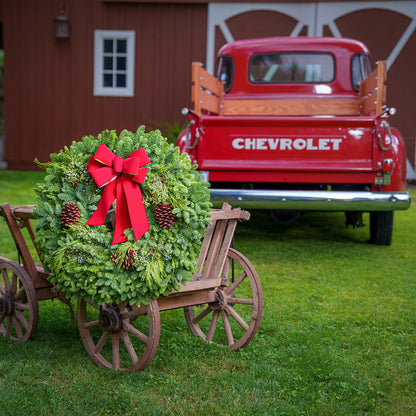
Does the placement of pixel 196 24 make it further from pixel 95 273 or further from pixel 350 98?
pixel 95 273

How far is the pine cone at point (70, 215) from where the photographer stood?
8.47ft

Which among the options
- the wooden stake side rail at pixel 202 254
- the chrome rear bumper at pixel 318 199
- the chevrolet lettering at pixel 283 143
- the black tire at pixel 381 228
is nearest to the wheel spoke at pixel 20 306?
the wooden stake side rail at pixel 202 254

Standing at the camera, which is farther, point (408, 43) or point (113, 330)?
point (408, 43)

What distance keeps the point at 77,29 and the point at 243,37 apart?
348 centimetres

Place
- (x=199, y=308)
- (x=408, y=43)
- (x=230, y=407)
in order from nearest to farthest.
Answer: (x=230, y=407), (x=199, y=308), (x=408, y=43)

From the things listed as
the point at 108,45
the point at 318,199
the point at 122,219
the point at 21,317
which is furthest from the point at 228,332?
the point at 108,45

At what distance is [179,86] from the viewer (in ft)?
37.1

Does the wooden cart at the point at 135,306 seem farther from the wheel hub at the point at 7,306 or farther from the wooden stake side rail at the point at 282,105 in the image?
the wooden stake side rail at the point at 282,105

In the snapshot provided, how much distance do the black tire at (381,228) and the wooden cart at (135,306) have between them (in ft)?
8.99

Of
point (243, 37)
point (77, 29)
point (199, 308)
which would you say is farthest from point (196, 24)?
point (199, 308)

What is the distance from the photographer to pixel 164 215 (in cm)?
255

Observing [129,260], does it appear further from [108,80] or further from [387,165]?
[108,80]

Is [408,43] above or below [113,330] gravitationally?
above

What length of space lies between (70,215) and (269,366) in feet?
4.03
